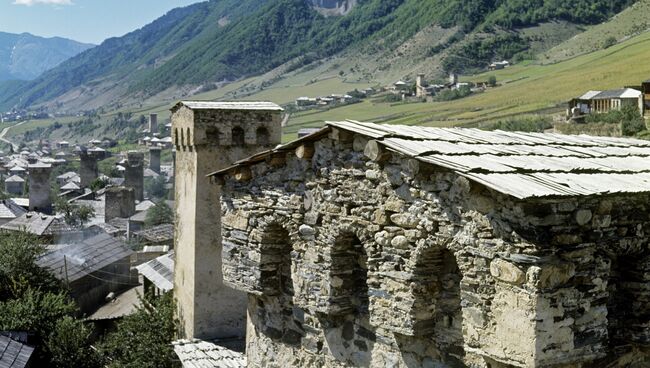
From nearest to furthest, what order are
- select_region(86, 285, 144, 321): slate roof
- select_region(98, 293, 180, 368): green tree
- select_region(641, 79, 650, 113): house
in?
select_region(98, 293, 180, 368): green tree
select_region(86, 285, 144, 321): slate roof
select_region(641, 79, 650, 113): house

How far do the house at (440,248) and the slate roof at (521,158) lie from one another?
2 centimetres

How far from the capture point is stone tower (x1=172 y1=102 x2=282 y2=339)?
18.4 meters

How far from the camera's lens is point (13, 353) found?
2277cm

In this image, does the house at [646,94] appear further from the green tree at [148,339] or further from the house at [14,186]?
the house at [14,186]

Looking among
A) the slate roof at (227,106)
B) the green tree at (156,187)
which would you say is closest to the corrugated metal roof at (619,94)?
the slate roof at (227,106)

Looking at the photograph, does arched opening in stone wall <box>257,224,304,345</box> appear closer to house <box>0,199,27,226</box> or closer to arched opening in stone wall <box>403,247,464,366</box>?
arched opening in stone wall <box>403,247,464,366</box>

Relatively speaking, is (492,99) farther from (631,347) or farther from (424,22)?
(424,22)

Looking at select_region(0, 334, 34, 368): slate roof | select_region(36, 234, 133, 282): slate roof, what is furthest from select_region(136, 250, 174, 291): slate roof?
select_region(36, 234, 133, 282): slate roof

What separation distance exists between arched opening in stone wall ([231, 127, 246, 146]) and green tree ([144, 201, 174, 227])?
42.3 m

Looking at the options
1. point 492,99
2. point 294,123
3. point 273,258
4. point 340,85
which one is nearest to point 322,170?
point 273,258

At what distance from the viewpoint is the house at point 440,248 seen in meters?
5.11

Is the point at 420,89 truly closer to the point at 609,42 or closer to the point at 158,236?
the point at 609,42

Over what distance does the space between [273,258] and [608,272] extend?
3407 millimetres

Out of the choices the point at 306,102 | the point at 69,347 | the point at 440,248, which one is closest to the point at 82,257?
the point at 69,347
